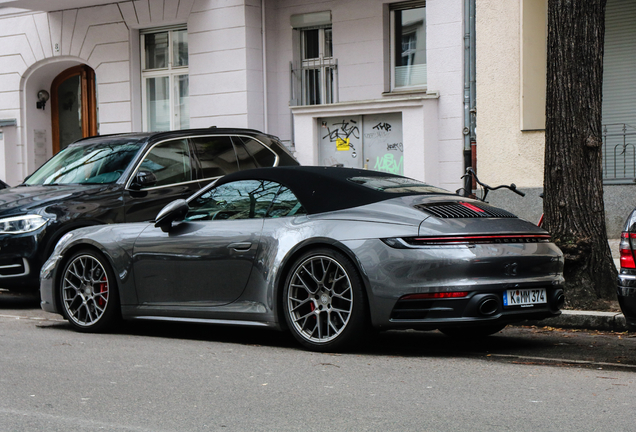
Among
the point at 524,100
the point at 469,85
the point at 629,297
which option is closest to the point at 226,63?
the point at 469,85

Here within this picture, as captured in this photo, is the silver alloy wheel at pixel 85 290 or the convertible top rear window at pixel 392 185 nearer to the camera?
the convertible top rear window at pixel 392 185

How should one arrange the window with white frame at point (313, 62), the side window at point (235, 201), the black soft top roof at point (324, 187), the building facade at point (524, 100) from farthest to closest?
1. the window with white frame at point (313, 62)
2. the building facade at point (524, 100)
3. the side window at point (235, 201)
4. the black soft top roof at point (324, 187)

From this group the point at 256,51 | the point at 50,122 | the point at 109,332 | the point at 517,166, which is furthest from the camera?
the point at 50,122

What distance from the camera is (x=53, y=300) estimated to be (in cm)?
802

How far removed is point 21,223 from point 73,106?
11.8 m

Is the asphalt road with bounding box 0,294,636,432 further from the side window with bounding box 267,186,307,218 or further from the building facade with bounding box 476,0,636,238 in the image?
the building facade with bounding box 476,0,636,238

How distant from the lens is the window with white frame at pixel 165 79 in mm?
18359

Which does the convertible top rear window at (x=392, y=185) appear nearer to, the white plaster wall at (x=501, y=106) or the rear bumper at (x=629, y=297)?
the rear bumper at (x=629, y=297)

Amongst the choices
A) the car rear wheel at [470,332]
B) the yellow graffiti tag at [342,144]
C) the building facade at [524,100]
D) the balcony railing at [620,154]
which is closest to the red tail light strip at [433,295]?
the car rear wheel at [470,332]

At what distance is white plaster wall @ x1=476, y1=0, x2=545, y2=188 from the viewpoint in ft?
46.6

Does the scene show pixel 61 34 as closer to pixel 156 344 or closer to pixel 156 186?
pixel 156 186

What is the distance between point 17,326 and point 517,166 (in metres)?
8.68

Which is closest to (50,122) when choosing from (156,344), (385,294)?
(156,344)

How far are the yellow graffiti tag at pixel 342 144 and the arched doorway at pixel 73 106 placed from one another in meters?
7.01
